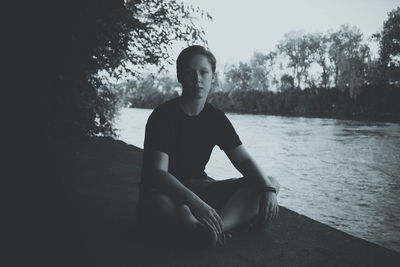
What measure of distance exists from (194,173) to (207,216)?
0.58 metres

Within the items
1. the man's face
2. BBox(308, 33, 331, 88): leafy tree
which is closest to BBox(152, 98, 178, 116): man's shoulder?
the man's face

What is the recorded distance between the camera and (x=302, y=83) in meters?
52.6

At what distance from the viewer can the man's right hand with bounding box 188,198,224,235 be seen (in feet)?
6.37

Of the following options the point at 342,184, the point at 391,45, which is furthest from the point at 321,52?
the point at 342,184

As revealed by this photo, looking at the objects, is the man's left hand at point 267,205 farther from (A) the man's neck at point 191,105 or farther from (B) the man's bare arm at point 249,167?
(A) the man's neck at point 191,105

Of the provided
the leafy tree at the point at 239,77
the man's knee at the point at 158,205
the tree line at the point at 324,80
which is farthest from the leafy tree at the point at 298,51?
the man's knee at the point at 158,205

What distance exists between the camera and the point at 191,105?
2.42 meters

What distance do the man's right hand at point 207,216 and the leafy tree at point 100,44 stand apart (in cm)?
115

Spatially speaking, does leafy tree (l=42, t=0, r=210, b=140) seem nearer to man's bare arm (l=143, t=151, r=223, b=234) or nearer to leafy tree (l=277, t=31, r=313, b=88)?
man's bare arm (l=143, t=151, r=223, b=234)

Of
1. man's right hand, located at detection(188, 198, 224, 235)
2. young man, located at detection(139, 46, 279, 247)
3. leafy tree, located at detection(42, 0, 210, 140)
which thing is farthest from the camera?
leafy tree, located at detection(42, 0, 210, 140)

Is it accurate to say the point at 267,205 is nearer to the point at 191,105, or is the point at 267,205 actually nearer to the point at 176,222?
the point at 176,222

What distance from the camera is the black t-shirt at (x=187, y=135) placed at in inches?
88.3

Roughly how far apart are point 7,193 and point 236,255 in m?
1.48

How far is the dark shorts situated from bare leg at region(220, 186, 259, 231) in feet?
0.25
